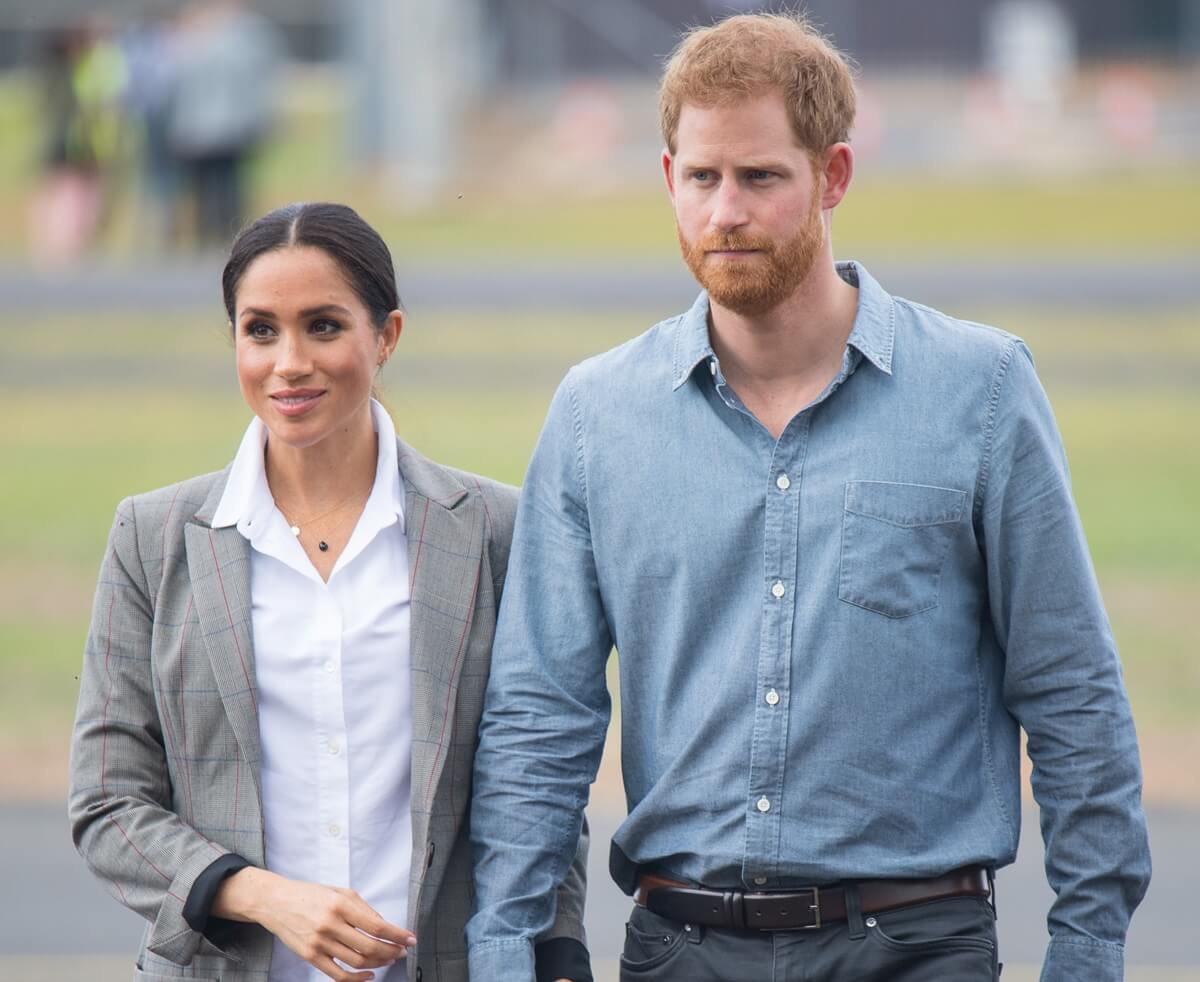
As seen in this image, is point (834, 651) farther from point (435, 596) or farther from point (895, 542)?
point (435, 596)

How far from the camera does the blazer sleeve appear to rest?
2979 mm

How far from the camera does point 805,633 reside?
3.03m

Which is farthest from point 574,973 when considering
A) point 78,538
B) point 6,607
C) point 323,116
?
point 323,116

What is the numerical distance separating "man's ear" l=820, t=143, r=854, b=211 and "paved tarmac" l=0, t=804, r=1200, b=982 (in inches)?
131

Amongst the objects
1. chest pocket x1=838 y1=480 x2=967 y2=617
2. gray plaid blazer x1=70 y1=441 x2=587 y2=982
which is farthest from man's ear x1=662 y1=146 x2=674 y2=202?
gray plaid blazer x1=70 y1=441 x2=587 y2=982

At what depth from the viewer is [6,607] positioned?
377 inches

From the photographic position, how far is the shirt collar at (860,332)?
10.2 feet

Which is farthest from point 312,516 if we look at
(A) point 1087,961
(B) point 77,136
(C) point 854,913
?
(B) point 77,136

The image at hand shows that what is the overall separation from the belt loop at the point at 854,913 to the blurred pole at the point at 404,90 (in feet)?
75.8

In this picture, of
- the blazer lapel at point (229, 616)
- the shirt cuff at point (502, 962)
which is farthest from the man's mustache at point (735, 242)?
the shirt cuff at point (502, 962)

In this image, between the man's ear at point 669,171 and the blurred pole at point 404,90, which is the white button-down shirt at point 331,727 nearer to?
the man's ear at point 669,171

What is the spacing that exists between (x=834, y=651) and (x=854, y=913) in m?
0.39

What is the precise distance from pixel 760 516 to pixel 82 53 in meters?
18.0

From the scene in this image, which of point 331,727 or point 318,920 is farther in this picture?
point 331,727
